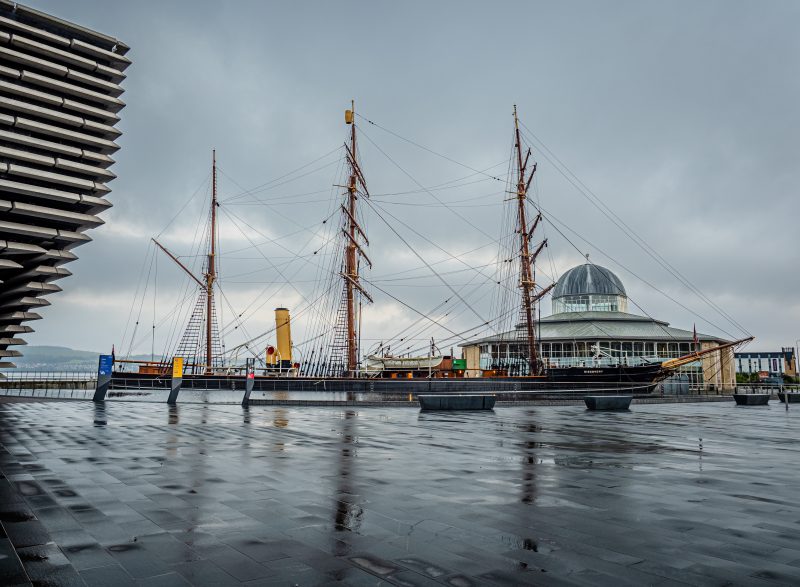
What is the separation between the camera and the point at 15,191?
1431 inches

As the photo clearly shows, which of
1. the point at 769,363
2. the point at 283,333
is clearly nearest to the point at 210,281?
the point at 283,333

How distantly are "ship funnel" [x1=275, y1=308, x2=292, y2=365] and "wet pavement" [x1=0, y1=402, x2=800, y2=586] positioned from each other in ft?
159

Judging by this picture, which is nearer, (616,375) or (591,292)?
(616,375)

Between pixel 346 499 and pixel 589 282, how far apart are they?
78.7 m

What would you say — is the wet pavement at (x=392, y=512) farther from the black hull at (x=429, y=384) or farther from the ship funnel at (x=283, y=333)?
the ship funnel at (x=283, y=333)

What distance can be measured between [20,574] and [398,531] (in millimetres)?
2993

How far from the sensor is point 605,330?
6544cm

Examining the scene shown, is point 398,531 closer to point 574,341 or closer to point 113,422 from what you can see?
point 113,422

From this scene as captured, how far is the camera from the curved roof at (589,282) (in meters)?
79.6

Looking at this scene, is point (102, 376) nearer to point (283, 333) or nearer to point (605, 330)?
point (283, 333)

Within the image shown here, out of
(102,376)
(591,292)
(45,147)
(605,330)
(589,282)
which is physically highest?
(45,147)

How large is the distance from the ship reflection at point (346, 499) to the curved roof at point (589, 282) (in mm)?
74199

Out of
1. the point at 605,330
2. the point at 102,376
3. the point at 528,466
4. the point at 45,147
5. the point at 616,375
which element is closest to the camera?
the point at 528,466

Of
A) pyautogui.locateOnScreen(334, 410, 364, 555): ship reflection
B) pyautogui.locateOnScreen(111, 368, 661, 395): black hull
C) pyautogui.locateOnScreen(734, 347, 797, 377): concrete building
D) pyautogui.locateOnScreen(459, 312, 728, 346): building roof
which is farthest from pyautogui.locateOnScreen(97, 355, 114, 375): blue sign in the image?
pyautogui.locateOnScreen(734, 347, 797, 377): concrete building
